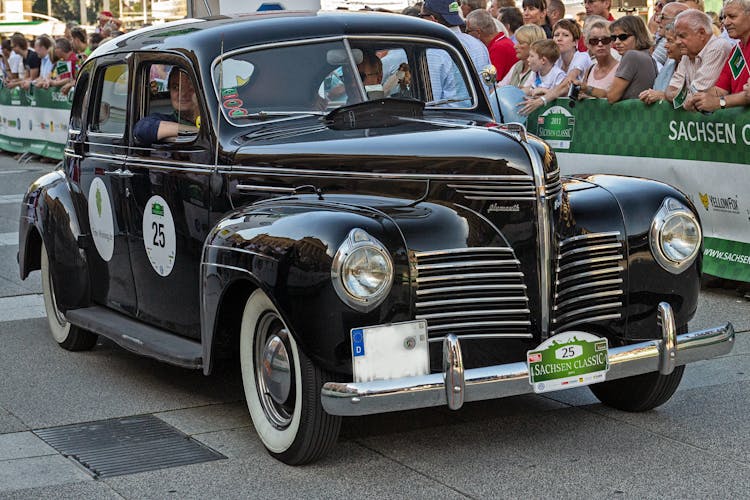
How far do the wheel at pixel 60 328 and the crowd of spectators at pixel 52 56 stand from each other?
10268 millimetres

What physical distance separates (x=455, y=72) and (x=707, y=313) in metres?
2.61

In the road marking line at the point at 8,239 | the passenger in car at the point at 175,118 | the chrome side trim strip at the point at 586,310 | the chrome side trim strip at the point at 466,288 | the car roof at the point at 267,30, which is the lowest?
the road marking line at the point at 8,239

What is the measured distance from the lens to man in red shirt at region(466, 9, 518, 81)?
11.4 m

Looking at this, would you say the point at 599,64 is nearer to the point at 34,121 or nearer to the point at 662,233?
the point at 662,233

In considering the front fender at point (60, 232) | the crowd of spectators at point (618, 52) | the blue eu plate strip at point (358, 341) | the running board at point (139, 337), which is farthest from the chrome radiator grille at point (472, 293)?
the crowd of spectators at point (618, 52)

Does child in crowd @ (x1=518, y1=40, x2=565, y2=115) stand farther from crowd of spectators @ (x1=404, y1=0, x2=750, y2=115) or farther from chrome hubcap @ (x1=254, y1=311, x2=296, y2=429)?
chrome hubcap @ (x1=254, y1=311, x2=296, y2=429)

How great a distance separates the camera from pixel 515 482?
467 centimetres

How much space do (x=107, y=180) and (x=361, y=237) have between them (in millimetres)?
2490

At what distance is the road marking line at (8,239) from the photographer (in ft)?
38.2

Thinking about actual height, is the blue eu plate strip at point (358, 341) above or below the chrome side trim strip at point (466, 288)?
below

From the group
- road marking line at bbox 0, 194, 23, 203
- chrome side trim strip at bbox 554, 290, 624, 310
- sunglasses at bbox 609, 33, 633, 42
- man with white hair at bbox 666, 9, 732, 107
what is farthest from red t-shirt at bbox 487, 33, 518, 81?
chrome side trim strip at bbox 554, 290, 624, 310

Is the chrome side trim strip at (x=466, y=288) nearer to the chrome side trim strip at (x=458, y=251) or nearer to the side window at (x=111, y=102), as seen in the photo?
the chrome side trim strip at (x=458, y=251)

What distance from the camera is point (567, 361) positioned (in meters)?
4.81

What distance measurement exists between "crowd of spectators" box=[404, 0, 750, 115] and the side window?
247 centimetres
